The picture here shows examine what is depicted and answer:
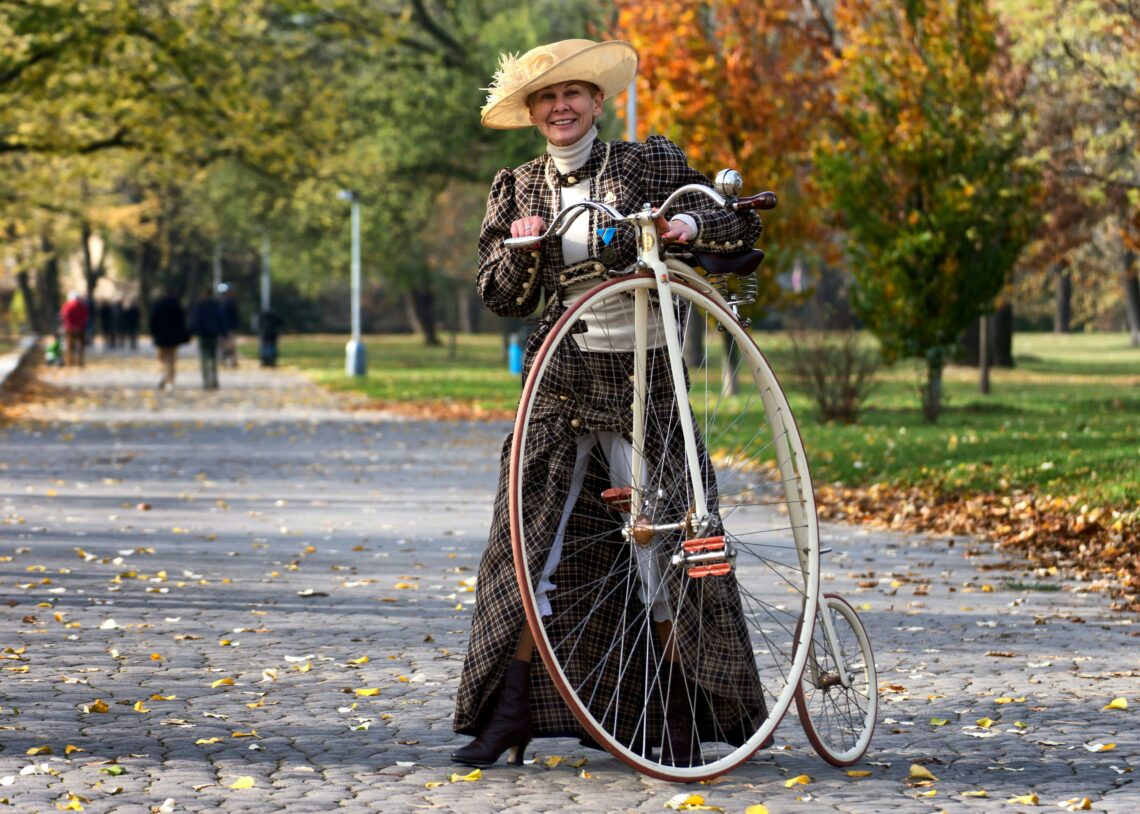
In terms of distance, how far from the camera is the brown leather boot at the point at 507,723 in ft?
17.2

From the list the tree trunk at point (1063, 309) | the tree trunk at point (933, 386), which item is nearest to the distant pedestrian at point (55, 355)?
the tree trunk at point (933, 386)

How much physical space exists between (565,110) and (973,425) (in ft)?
52.4

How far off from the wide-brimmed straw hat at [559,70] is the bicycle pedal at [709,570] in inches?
53.9

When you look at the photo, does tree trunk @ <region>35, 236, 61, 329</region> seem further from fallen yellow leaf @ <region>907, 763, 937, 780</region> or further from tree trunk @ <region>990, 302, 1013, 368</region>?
fallen yellow leaf @ <region>907, 763, 937, 780</region>

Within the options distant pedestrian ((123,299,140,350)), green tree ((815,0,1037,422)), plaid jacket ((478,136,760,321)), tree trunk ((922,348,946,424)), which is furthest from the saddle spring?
distant pedestrian ((123,299,140,350))

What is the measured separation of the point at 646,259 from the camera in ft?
16.3

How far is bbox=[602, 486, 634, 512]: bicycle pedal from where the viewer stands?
5.16 m

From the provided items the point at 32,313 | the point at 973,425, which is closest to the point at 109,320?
the point at 32,313

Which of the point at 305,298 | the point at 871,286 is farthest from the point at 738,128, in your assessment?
the point at 305,298

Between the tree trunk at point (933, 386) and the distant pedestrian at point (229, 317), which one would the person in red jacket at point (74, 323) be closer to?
the distant pedestrian at point (229, 317)

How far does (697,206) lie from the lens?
5254mm

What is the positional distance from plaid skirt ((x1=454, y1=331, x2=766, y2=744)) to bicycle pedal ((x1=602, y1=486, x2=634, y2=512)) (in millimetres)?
84

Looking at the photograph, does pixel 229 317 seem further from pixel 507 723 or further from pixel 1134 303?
pixel 507 723

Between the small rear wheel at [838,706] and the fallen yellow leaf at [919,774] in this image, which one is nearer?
the fallen yellow leaf at [919,774]
